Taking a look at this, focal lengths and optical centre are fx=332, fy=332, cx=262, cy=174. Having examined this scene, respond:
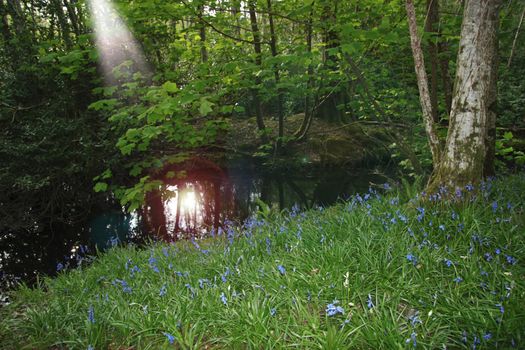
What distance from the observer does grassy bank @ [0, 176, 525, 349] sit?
248 cm

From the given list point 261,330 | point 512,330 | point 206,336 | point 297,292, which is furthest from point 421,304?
point 206,336

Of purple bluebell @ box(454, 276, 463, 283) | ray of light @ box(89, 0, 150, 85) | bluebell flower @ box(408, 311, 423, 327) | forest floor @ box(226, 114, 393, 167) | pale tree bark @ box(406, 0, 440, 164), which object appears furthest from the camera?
forest floor @ box(226, 114, 393, 167)

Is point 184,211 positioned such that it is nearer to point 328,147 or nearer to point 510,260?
point 328,147

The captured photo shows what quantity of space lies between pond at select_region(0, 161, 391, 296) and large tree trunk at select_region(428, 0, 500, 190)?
2930 mm

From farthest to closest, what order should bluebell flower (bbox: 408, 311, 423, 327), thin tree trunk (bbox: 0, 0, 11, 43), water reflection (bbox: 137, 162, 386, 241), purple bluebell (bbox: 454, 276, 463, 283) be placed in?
1. water reflection (bbox: 137, 162, 386, 241)
2. thin tree trunk (bbox: 0, 0, 11, 43)
3. purple bluebell (bbox: 454, 276, 463, 283)
4. bluebell flower (bbox: 408, 311, 423, 327)

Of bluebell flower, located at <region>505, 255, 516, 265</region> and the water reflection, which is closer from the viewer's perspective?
bluebell flower, located at <region>505, 255, 516, 265</region>

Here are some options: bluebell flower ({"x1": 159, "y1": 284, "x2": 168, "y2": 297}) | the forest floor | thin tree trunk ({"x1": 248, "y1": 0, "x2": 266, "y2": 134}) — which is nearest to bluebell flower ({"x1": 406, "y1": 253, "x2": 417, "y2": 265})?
bluebell flower ({"x1": 159, "y1": 284, "x2": 168, "y2": 297})

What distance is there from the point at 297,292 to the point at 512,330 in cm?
163

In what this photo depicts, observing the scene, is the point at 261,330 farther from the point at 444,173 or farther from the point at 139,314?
the point at 444,173

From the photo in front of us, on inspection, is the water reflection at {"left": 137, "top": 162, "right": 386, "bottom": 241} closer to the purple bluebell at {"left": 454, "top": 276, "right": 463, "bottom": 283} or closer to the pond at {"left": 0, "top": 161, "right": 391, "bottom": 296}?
the pond at {"left": 0, "top": 161, "right": 391, "bottom": 296}

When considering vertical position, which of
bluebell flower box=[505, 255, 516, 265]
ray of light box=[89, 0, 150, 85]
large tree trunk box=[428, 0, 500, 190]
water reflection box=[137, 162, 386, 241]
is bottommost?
water reflection box=[137, 162, 386, 241]

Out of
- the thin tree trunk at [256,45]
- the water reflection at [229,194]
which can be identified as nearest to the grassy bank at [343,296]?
the thin tree trunk at [256,45]

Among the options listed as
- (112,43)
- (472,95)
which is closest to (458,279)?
(472,95)

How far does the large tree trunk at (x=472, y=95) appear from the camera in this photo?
4.03m
